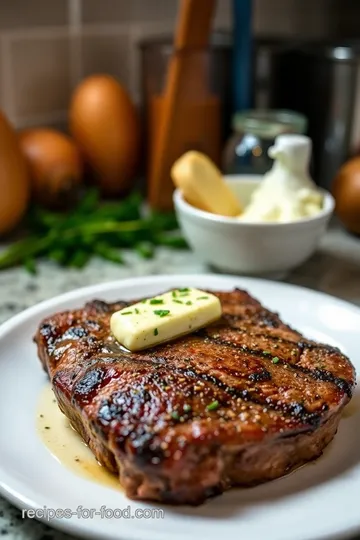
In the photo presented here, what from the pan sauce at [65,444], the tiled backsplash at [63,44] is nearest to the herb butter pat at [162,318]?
the pan sauce at [65,444]

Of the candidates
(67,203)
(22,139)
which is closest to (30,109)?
(22,139)

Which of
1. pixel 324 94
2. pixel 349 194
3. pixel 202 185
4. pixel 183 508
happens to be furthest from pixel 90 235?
pixel 183 508

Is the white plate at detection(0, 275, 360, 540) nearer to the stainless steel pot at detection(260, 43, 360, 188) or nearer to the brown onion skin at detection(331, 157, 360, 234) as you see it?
the brown onion skin at detection(331, 157, 360, 234)

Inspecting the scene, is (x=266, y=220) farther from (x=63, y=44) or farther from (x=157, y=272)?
(x=63, y=44)

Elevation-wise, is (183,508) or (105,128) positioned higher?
(105,128)

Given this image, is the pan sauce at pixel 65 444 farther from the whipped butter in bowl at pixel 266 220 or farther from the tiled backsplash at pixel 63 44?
the tiled backsplash at pixel 63 44

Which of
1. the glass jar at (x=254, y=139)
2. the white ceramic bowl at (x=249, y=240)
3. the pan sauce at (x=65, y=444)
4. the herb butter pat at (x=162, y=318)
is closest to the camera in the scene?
the pan sauce at (x=65, y=444)
